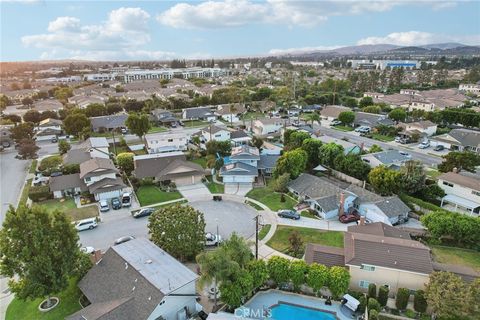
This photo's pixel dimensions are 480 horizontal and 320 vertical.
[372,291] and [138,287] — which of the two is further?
[372,291]

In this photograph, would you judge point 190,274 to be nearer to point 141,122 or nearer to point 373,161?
point 373,161

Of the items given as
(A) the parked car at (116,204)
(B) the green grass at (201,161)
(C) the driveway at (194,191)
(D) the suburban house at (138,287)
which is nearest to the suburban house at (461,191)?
(C) the driveway at (194,191)

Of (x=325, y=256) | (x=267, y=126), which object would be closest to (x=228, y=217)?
(x=325, y=256)

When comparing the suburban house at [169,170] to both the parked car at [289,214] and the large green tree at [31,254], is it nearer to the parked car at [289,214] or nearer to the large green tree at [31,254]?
the parked car at [289,214]

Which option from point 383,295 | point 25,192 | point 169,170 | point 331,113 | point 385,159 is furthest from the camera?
point 331,113

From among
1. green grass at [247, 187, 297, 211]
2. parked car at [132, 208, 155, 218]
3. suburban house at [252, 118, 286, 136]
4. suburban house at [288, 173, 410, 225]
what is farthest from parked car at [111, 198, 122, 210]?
suburban house at [252, 118, 286, 136]

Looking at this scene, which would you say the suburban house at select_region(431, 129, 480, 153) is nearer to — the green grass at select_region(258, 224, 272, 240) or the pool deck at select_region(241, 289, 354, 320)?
the green grass at select_region(258, 224, 272, 240)

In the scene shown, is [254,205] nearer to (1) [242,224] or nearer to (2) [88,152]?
(1) [242,224]
